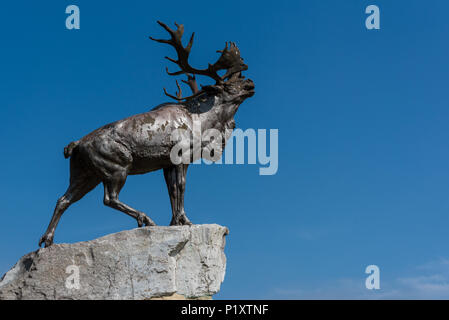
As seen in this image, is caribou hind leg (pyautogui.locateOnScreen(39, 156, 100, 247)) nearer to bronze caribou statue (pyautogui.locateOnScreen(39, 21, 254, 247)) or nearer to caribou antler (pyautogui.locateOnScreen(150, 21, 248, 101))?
bronze caribou statue (pyautogui.locateOnScreen(39, 21, 254, 247))

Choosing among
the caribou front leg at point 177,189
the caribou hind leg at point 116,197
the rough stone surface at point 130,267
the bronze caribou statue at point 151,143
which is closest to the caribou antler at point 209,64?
the bronze caribou statue at point 151,143

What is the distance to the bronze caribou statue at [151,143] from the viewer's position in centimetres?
917

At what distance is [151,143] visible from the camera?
9.29 metres

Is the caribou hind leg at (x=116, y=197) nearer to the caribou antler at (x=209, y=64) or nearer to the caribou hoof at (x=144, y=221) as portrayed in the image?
the caribou hoof at (x=144, y=221)

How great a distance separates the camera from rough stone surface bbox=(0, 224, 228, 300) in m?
8.62

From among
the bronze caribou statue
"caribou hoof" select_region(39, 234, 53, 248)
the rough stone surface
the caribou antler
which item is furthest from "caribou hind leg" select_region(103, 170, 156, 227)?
the caribou antler

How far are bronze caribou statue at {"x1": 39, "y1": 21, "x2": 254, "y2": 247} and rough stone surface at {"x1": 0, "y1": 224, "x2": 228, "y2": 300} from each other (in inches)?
16.1

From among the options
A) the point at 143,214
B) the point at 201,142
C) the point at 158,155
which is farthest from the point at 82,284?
the point at 201,142

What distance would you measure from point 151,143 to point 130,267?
6.03ft

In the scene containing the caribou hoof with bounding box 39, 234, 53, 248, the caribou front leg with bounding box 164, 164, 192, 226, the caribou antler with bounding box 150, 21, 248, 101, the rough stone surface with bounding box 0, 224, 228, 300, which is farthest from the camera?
the caribou antler with bounding box 150, 21, 248, 101

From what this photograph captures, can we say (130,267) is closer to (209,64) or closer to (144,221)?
(144,221)

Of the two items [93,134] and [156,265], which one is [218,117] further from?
[156,265]

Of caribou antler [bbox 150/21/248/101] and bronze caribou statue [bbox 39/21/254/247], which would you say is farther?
caribou antler [bbox 150/21/248/101]
